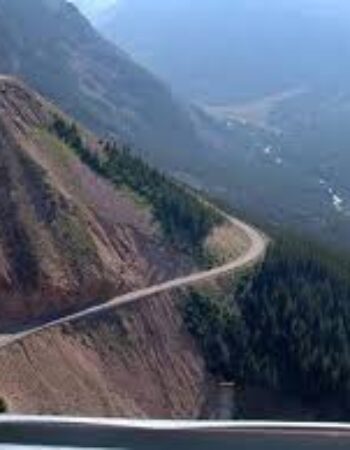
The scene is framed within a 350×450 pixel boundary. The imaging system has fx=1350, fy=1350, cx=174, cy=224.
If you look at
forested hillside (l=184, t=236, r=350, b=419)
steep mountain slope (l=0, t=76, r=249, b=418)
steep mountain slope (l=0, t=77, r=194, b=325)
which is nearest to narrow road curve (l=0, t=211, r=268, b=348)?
steep mountain slope (l=0, t=76, r=249, b=418)

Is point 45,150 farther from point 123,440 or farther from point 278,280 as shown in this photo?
point 123,440

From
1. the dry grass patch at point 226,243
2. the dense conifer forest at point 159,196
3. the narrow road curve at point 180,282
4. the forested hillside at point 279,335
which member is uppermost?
the dense conifer forest at point 159,196

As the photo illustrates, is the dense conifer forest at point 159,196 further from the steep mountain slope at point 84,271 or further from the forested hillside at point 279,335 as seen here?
the forested hillside at point 279,335

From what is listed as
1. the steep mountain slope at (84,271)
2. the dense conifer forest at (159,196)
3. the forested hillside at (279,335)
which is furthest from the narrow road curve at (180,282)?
the dense conifer forest at (159,196)

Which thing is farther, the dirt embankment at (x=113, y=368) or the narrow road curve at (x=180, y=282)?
the narrow road curve at (x=180, y=282)

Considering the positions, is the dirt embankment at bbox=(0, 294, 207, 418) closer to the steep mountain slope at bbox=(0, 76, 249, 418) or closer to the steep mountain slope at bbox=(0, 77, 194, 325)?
the steep mountain slope at bbox=(0, 76, 249, 418)

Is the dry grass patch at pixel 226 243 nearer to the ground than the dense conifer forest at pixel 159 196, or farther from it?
nearer to the ground

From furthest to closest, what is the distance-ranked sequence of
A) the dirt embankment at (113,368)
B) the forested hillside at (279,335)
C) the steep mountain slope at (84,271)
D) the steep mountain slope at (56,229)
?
the forested hillside at (279,335) → the steep mountain slope at (56,229) → the steep mountain slope at (84,271) → the dirt embankment at (113,368)

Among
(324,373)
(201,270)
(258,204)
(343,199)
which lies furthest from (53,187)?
(343,199)
